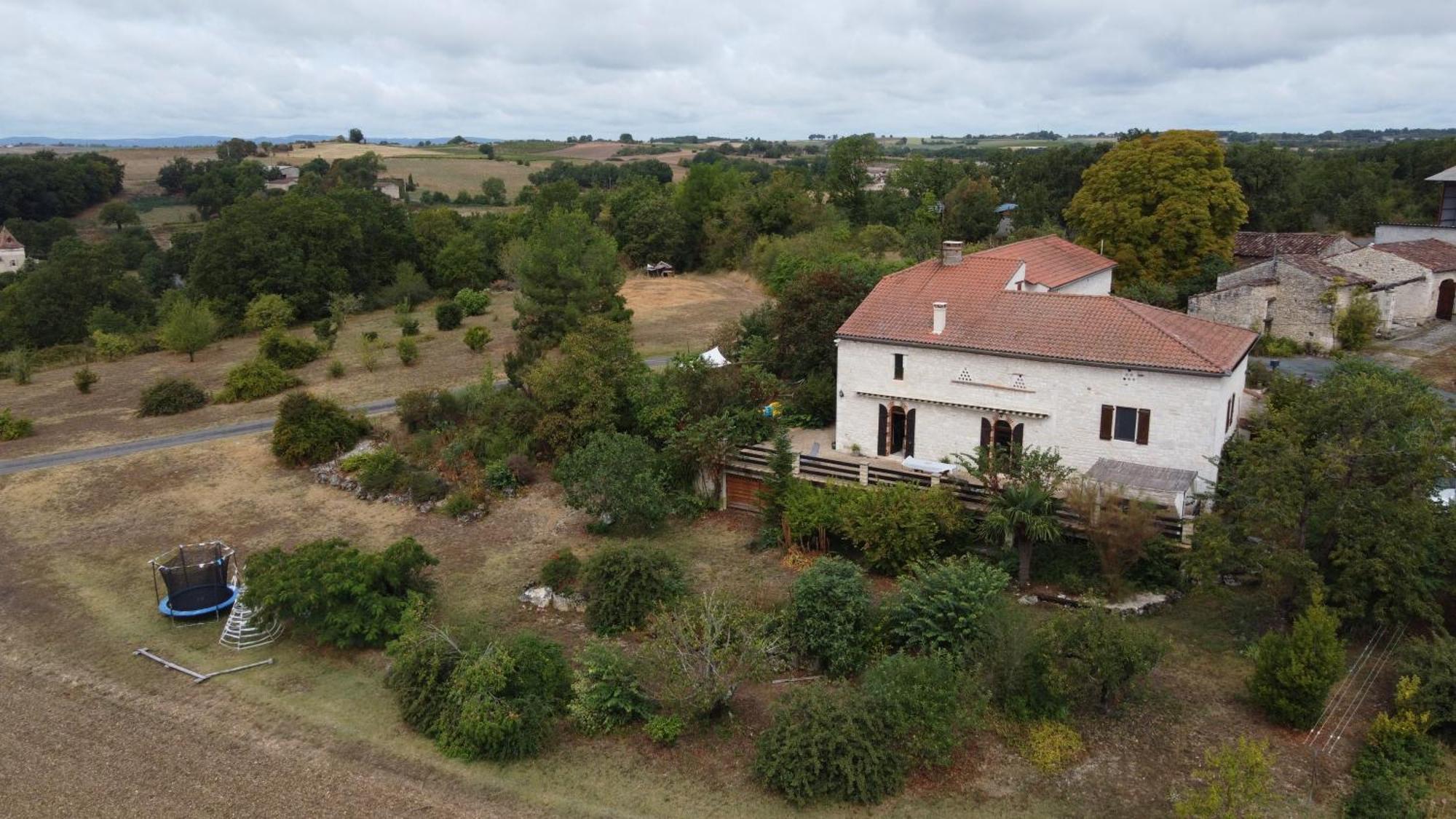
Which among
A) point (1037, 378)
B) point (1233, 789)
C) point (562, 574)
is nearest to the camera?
point (1233, 789)

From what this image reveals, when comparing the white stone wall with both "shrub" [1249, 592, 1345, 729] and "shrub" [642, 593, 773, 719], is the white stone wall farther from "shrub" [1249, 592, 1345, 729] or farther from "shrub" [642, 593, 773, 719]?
"shrub" [642, 593, 773, 719]

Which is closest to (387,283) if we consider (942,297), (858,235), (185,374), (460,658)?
(185,374)

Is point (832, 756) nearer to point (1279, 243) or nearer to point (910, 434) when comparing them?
point (910, 434)

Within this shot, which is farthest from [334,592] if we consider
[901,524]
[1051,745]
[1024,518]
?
[1024,518]

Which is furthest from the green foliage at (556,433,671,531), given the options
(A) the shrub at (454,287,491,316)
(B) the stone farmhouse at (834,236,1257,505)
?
(A) the shrub at (454,287,491,316)

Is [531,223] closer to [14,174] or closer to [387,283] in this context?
[387,283]

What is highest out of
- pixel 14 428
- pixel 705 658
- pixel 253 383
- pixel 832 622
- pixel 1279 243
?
pixel 1279 243
